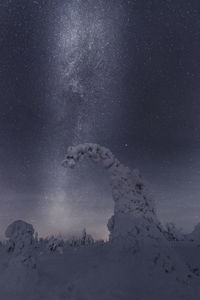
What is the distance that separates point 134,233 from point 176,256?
2.07m

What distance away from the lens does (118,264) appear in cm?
1186

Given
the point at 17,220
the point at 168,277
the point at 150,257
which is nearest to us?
the point at 168,277

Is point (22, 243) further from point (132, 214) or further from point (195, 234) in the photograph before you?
point (195, 234)

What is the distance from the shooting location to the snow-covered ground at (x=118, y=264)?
393 inches

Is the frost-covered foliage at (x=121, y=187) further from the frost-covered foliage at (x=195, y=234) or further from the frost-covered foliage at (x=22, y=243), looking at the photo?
the frost-covered foliage at (x=195, y=234)

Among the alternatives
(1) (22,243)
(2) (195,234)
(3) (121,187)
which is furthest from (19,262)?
(2) (195,234)

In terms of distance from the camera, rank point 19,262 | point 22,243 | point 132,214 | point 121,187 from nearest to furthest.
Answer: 1. point 19,262
2. point 22,243
3. point 132,214
4. point 121,187

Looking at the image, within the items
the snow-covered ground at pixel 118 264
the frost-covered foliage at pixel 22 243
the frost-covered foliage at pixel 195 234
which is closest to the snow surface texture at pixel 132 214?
the snow-covered ground at pixel 118 264

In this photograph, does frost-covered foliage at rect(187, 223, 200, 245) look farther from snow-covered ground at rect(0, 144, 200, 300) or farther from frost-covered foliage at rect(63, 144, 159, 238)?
frost-covered foliage at rect(63, 144, 159, 238)

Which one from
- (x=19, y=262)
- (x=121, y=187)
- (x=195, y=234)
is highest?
(x=195, y=234)

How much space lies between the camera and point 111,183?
13656mm

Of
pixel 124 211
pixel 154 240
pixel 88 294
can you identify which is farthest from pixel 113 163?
pixel 88 294

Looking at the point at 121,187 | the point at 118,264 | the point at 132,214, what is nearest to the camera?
the point at 118,264

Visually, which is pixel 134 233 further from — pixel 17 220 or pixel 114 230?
pixel 17 220
